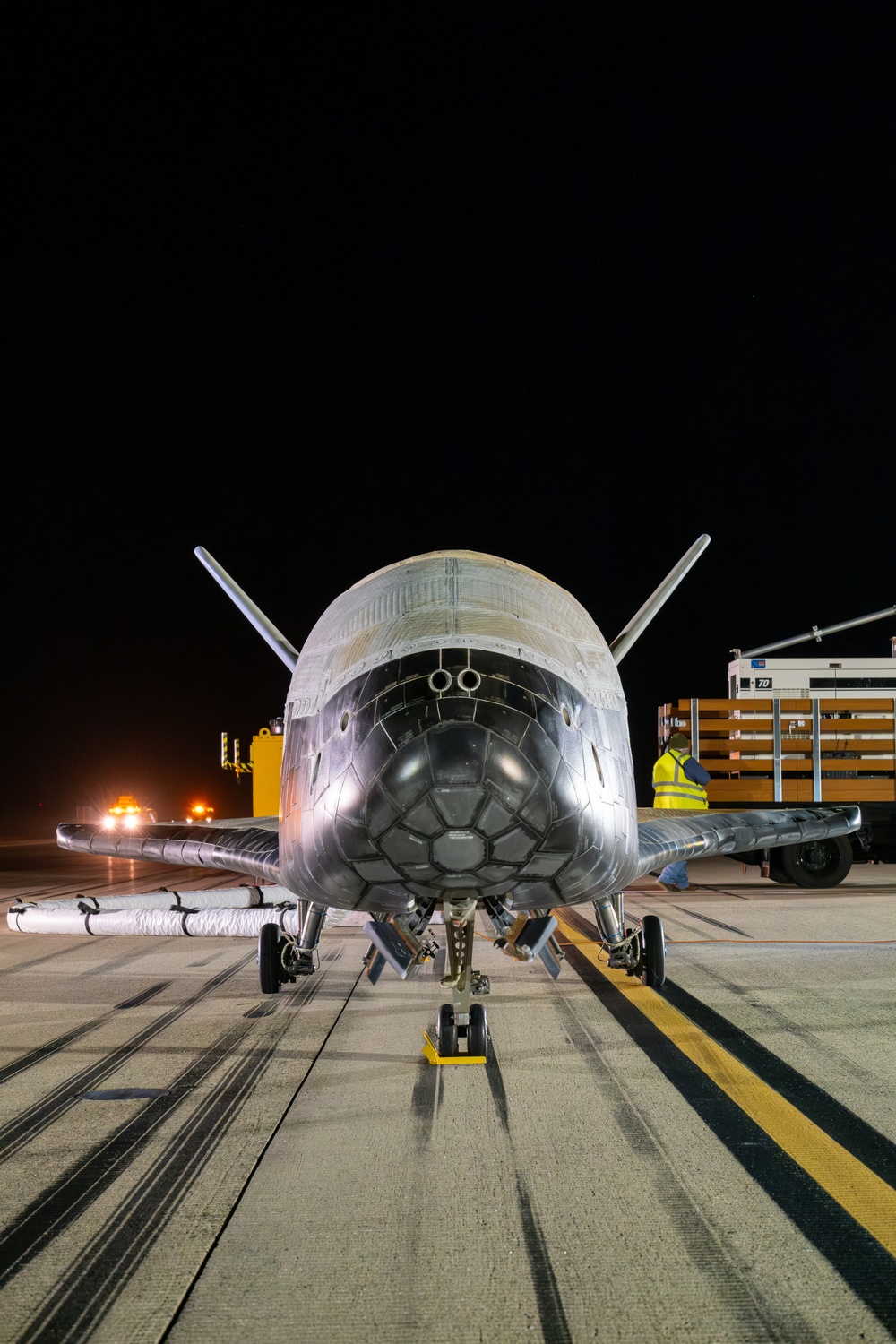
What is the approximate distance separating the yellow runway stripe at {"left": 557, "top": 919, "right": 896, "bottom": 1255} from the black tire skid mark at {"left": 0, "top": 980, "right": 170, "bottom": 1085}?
3490 mm

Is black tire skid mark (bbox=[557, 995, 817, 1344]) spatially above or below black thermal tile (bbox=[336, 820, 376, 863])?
below

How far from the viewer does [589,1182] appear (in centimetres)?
293

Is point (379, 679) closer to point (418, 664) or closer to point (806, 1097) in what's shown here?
point (418, 664)

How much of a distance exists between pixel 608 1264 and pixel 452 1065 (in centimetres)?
197

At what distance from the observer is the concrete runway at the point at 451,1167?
2211mm

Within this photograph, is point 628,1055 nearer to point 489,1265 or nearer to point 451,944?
point 451,944

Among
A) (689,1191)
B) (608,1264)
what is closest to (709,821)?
(689,1191)

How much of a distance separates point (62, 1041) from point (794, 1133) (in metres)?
4.00

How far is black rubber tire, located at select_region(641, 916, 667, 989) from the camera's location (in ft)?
19.5

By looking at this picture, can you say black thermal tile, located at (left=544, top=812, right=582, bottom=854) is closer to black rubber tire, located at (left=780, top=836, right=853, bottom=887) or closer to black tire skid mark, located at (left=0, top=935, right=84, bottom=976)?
black tire skid mark, located at (left=0, top=935, right=84, bottom=976)

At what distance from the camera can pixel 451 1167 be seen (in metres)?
3.08

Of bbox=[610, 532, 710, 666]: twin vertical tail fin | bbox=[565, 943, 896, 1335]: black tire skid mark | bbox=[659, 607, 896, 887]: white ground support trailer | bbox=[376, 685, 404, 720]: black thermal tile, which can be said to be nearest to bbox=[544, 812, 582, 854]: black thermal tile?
bbox=[376, 685, 404, 720]: black thermal tile

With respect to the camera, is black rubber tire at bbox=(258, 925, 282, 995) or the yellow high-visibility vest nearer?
black rubber tire at bbox=(258, 925, 282, 995)

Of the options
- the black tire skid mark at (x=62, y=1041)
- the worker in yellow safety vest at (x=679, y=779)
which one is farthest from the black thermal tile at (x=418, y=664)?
the worker in yellow safety vest at (x=679, y=779)
